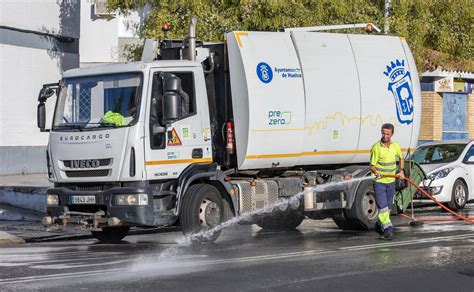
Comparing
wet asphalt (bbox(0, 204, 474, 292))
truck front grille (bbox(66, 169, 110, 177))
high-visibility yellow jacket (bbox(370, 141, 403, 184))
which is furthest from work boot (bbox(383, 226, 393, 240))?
truck front grille (bbox(66, 169, 110, 177))

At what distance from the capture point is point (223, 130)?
592 inches

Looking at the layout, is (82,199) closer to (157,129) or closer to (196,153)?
(157,129)

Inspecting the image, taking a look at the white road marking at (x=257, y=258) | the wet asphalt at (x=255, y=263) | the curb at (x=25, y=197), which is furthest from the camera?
the curb at (x=25, y=197)

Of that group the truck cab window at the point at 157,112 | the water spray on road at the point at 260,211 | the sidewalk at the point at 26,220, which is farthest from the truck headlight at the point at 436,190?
the truck cab window at the point at 157,112

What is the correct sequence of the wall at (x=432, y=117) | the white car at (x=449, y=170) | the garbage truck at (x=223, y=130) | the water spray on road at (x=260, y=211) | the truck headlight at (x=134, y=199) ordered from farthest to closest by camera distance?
the wall at (x=432, y=117) < the white car at (x=449, y=170) < the water spray on road at (x=260, y=211) < the garbage truck at (x=223, y=130) < the truck headlight at (x=134, y=199)

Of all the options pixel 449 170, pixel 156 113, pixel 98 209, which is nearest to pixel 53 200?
pixel 98 209

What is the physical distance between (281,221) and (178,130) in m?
3.70

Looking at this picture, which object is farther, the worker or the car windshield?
the car windshield

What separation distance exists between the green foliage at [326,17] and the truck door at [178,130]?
7080mm

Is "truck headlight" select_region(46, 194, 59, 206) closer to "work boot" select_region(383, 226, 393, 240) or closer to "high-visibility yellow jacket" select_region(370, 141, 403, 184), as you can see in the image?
"high-visibility yellow jacket" select_region(370, 141, 403, 184)

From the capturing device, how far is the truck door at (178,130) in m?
13.9

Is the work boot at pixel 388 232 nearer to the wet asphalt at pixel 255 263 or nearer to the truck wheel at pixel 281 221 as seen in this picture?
the wet asphalt at pixel 255 263

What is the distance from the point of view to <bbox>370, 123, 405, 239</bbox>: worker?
14750 millimetres

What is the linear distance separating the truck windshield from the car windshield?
33.1ft
